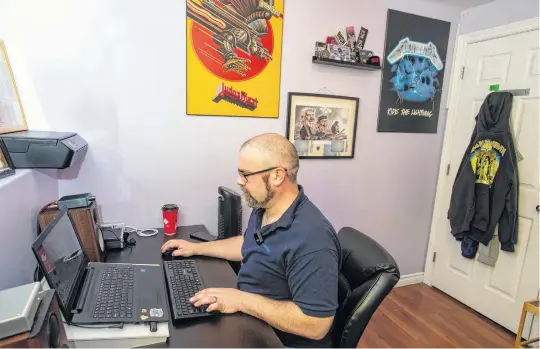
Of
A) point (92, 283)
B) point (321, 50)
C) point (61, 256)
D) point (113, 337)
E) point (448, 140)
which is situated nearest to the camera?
point (113, 337)

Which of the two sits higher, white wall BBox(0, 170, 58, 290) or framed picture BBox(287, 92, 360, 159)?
framed picture BBox(287, 92, 360, 159)

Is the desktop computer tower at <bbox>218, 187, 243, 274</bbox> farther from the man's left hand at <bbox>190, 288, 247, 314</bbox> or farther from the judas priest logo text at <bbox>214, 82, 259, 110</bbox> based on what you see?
the man's left hand at <bbox>190, 288, 247, 314</bbox>

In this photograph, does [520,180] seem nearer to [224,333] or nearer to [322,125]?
[322,125]

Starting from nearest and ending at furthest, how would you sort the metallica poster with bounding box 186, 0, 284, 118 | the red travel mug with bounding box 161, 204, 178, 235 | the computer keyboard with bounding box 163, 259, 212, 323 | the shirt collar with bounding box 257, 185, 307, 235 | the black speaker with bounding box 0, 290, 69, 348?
1. the black speaker with bounding box 0, 290, 69, 348
2. the computer keyboard with bounding box 163, 259, 212, 323
3. the shirt collar with bounding box 257, 185, 307, 235
4. the red travel mug with bounding box 161, 204, 178, 235
5. the metallica poster with bounding box 186, 0, 284, 118

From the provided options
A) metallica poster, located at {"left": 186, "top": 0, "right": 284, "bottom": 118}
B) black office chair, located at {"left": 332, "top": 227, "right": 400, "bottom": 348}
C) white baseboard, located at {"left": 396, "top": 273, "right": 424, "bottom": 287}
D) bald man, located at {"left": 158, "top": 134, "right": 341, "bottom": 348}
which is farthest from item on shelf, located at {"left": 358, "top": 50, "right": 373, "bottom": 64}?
white baseboard, located at {"left": 396, "top": 273, "right": 424, "bottom": 287}

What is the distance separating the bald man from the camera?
1.03 m

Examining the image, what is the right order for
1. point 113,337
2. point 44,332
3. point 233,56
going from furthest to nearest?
point 233,56 → point 113,337 → point 44,332

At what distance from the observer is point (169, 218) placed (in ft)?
5.77

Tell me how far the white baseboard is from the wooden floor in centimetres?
15

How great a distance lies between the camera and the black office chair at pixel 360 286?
1.09 meters

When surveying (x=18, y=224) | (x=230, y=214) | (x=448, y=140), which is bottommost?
(x=230, y=214)

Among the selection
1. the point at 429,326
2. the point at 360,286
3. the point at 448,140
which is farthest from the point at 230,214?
the point at 448,140

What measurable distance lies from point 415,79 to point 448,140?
645 mm

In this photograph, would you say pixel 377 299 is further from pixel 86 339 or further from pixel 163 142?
pixel 163 142
